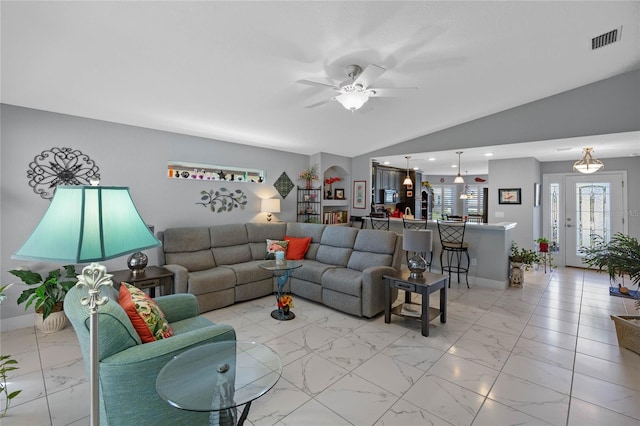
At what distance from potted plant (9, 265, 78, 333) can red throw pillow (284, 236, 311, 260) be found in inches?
110

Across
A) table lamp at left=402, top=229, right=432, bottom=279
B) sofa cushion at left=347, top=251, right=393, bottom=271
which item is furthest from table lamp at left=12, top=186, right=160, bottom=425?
sofa cushion at left=347, top=251, right=393, bottom=271

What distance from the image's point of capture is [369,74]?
2623 millimetres

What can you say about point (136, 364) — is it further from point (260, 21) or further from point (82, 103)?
point (82, 103)

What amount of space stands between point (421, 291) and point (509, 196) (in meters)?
4.76

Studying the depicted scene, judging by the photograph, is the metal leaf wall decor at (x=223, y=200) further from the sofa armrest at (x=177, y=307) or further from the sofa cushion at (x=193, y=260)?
the sofa armrest at (x=177, y=307)

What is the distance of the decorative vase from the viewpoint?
10.7 feet

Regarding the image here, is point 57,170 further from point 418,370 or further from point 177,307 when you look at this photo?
point 418,370

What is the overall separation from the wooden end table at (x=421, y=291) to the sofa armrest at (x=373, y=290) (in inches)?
5.6

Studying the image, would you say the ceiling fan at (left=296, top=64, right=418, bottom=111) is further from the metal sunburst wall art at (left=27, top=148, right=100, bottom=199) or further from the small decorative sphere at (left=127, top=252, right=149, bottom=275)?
the metal sunburst wall art at (left=27, top=148, right=100, bottom=199)

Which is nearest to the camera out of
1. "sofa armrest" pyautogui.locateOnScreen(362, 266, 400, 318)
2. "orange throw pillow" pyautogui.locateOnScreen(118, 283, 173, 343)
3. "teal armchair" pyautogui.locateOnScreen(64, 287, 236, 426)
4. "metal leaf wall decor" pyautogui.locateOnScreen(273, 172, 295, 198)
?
"teal armchair" pyautogui.locateOnScreen(64, 287, 236, 426)

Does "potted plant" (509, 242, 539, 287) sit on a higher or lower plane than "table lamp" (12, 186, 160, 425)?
lower

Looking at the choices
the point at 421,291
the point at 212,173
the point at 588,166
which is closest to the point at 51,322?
the point at 212,173

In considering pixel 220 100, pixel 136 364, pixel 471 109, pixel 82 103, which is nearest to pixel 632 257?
pixel 471 109

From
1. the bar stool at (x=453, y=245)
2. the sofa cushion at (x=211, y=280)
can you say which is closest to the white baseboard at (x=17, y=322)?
the sofa cushion at (x=211, y=280)
